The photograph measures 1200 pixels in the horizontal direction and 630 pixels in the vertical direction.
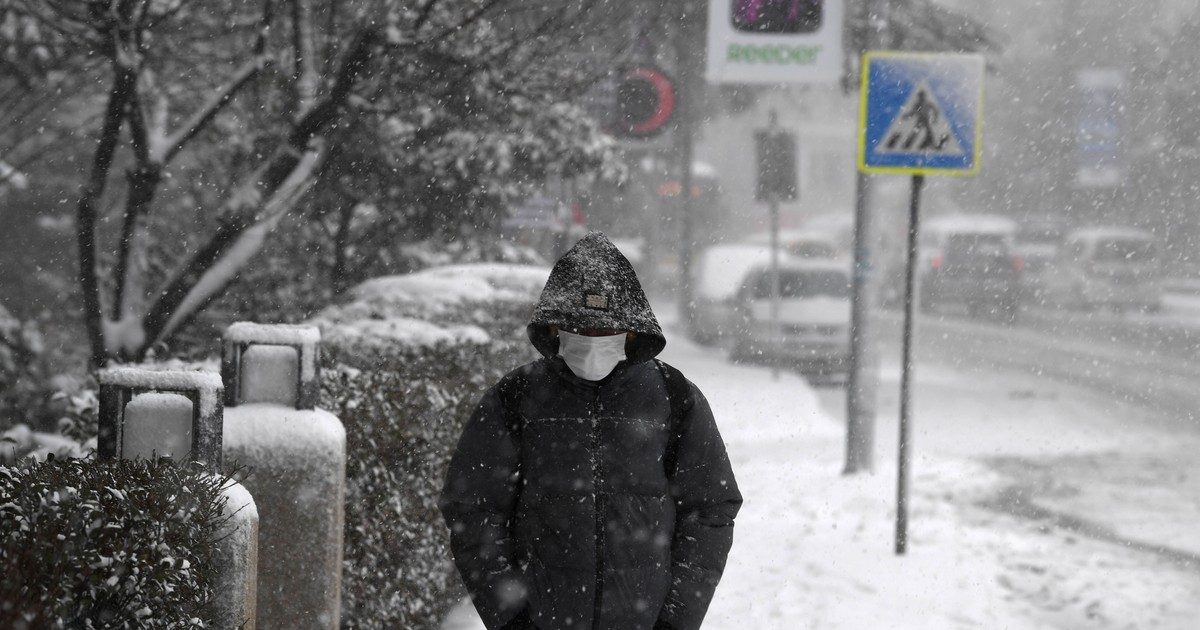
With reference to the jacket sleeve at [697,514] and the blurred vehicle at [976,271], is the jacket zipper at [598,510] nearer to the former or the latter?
the jacket sleeve at [697,514]

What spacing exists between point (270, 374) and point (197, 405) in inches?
30.2

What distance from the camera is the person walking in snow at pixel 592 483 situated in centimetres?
284

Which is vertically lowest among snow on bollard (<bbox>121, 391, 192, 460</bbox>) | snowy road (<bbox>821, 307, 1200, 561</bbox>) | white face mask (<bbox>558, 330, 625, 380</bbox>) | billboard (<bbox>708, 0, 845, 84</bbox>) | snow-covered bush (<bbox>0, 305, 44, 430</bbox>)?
snowy road (<bbox>821, 307, 1200, 561</bbox>)

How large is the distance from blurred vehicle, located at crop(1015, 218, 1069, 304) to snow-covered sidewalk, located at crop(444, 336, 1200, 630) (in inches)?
811

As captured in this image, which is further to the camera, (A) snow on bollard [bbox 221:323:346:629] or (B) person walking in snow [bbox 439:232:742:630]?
(A) snow on bollard [bbox 221:323:346:629]

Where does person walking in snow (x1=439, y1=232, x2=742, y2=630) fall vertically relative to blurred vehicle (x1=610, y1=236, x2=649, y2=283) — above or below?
below

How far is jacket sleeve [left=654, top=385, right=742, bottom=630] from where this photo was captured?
2.92 metres

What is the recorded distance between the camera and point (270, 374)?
3926mm

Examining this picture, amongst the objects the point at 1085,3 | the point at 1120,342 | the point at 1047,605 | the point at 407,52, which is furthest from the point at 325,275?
the point at 1085,3

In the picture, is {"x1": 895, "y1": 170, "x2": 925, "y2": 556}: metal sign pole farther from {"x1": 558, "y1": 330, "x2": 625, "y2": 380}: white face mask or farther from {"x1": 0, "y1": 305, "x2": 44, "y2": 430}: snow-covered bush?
{"x1": 0, "y1": 305, "x2": 44, "y2": 430}: snow-covered bush

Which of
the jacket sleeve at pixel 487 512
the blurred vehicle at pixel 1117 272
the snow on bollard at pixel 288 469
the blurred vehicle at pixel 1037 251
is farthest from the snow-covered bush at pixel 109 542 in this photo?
the blurred vehicle at pixel 1037 251

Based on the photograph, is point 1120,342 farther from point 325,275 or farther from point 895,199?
point 895,199

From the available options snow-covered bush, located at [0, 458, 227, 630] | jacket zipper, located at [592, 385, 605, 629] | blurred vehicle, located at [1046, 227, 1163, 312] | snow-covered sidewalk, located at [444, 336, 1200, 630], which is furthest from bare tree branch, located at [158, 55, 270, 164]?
blurred vehicle, located at [1046, 227, 1163, 312]

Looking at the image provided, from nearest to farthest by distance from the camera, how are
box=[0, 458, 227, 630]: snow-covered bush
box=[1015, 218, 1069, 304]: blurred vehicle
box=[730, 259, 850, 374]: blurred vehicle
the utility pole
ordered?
box=[0, 458, 227, 630]: snow-covered bush, the utility pole, box=[730, 259, 850, 374]: blurred vehicle, box=[1015, 218, 1069, 304]: blurred vehicle
